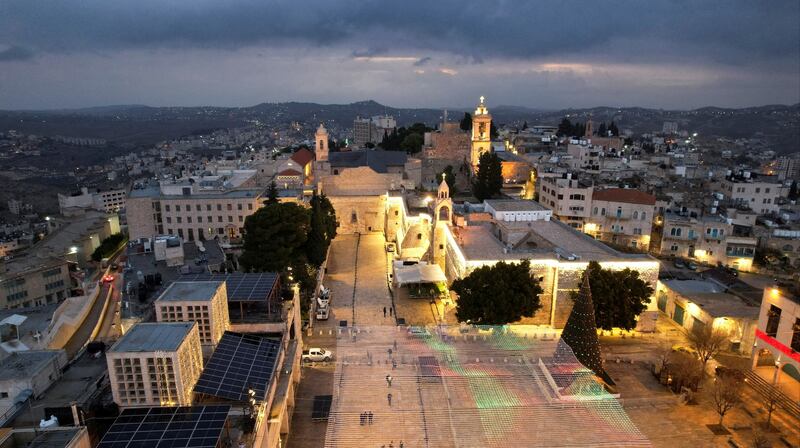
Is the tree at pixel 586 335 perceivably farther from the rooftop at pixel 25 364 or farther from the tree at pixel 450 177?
the tree at pixel 450 177

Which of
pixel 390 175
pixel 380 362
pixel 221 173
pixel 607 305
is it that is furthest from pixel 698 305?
pixel 221 173

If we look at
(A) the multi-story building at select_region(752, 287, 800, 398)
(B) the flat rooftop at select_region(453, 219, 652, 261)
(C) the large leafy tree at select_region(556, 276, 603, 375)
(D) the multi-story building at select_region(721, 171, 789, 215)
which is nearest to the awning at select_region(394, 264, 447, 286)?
(B) the flat rooftop at select_region(453, 219, 652, 261)

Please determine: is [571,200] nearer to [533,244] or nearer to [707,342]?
[533,244]

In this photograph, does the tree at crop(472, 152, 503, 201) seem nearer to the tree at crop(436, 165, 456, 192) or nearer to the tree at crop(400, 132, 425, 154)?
the tree at crop(436, 165, 456, 192)

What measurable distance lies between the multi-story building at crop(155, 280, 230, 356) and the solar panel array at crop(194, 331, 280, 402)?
547 mm

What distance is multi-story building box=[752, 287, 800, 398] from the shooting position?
2248 centimetres

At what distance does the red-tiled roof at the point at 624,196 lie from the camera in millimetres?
45156

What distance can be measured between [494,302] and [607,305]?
6.08 m

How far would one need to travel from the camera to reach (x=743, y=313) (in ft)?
88.0

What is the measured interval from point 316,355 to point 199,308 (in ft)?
26.5

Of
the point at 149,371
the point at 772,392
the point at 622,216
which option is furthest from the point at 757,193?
the point at 149,371

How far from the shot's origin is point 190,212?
4503 centimetres

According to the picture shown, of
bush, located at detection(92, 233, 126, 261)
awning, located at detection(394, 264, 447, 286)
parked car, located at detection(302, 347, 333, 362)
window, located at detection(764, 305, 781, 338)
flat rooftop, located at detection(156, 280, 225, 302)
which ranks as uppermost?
flat rooftop, located at detection(156, 280, 225, 302)

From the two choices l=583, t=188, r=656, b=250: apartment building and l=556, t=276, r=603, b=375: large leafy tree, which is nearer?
l=556, t=276, r=603, b=375: large leafy tree
